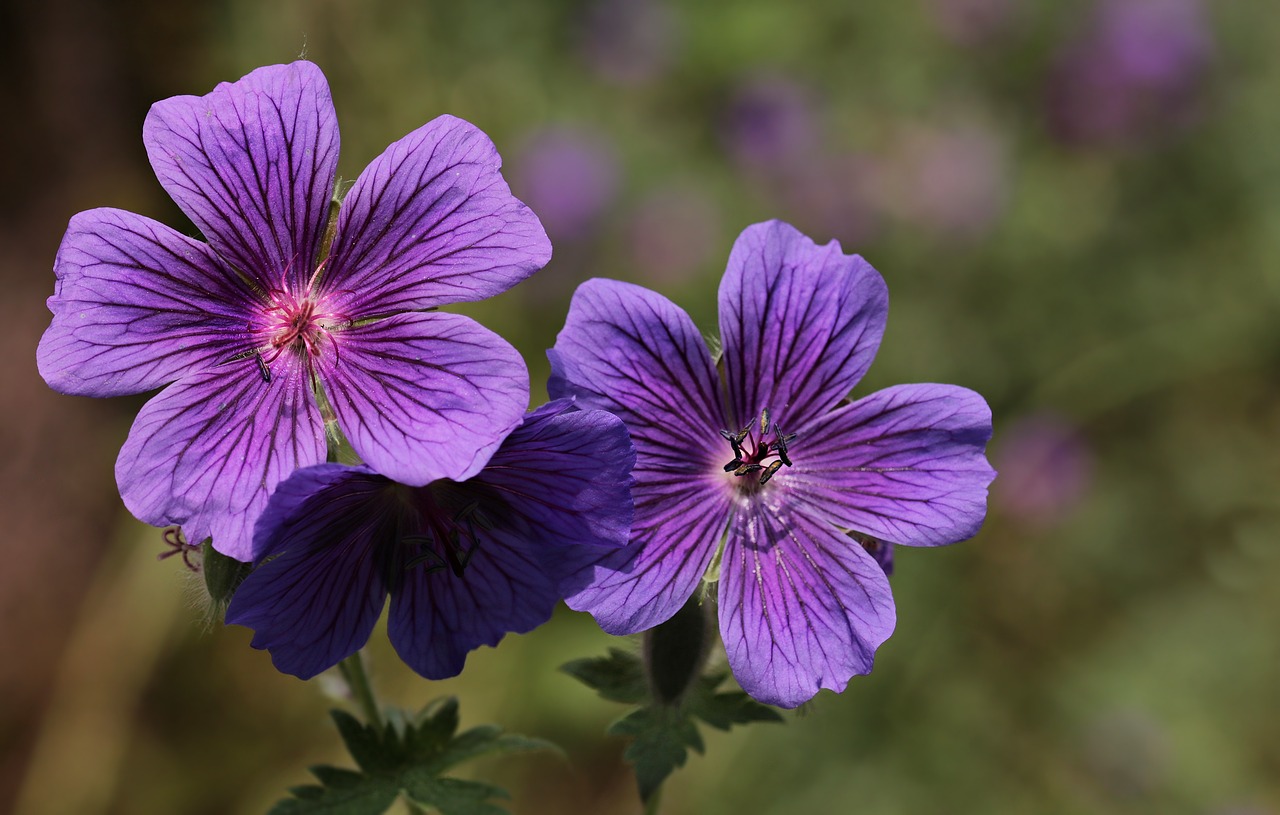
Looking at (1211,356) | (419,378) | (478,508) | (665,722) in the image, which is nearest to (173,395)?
(419,378)

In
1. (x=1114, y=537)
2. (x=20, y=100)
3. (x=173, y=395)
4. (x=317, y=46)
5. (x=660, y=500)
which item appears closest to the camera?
(x=173, y=395)

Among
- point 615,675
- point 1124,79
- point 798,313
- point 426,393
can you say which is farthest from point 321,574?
point 1124,79

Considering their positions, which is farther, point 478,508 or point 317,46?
point 317,46

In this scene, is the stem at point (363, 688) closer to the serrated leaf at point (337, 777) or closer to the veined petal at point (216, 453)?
the serrated leaf at point (337, 777)

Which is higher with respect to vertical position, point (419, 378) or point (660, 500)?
point (419, 378)

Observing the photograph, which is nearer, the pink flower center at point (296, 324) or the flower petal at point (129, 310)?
the flower petal at point (129, 310)

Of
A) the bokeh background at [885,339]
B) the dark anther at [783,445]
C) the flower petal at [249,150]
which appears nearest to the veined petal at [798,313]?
the dark anther at [783,445]

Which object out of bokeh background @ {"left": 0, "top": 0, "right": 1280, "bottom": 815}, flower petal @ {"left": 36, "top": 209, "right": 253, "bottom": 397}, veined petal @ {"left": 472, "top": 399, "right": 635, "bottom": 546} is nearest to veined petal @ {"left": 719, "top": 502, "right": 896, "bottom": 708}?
veined petal @ {"left": 472, "top": 399, "right": 635, "bottom": 546}

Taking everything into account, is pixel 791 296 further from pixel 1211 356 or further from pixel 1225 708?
pixel 1211 356
